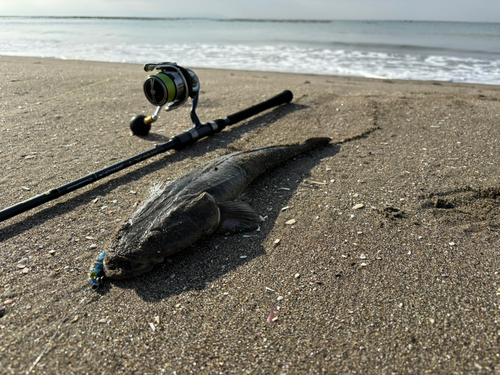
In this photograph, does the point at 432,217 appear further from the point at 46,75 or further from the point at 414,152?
the point at 46,75

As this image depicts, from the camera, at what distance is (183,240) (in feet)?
9.71

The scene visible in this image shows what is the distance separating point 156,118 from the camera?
4.88m

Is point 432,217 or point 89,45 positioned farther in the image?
point 89,45

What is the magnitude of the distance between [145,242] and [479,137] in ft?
16.2

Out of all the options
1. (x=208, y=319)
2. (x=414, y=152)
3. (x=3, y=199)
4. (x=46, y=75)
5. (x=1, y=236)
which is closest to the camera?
(x=208, y=319)

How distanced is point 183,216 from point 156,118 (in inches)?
90.8

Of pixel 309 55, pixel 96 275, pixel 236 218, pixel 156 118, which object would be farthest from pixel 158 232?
pixel 309 55

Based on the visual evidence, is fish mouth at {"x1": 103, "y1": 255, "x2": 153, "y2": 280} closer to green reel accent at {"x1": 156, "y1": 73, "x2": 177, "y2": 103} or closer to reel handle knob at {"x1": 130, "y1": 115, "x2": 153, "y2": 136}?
green reel accent at {"x1": 156, "y1": 73, "x2": 177, "y2": 103}

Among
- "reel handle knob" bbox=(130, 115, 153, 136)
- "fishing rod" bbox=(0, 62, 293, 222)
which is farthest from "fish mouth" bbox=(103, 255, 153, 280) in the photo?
"reel handle knob" bbox=(130, 115, 153, 136)

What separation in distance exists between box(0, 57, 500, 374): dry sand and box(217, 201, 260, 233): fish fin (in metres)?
0.10

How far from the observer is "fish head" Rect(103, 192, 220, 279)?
276 centimetres

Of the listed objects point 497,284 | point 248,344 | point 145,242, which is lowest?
point 248,344

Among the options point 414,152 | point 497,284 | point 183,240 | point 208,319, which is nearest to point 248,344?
point 208,319

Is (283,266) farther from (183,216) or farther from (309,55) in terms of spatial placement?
(309,55)
